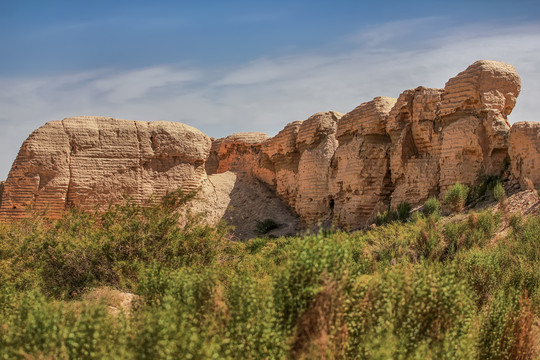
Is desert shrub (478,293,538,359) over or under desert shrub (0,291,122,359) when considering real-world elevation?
under

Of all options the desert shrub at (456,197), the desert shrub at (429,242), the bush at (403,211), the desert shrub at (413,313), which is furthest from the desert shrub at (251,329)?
the bush at (403,211)

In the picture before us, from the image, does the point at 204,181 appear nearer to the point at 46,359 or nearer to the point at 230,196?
the point at 230,196

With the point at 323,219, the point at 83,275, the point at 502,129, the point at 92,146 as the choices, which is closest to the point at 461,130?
the point at 502,129

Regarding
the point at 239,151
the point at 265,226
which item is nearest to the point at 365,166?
the point at 265,226

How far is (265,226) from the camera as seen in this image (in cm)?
2192

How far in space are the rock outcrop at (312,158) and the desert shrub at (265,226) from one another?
15.2 inches

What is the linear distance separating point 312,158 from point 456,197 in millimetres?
6803

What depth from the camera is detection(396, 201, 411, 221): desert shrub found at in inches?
618

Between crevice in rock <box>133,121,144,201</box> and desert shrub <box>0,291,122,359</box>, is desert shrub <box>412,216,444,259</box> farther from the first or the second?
crevice in rock <box>133,121,144,201</box>

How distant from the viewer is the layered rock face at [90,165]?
19.9 m

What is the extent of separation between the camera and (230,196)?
2317cm

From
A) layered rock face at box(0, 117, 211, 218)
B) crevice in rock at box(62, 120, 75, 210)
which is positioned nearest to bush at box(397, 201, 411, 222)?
layered rock face at box(0, 117, 211, 218)

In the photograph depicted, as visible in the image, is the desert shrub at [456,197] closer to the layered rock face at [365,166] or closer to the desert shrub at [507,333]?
the layered rock face at [365,166]

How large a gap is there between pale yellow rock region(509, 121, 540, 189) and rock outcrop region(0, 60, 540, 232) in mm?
22
